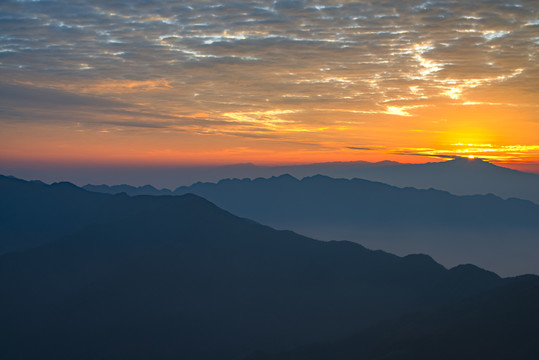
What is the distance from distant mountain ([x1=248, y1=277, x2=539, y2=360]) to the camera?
254 feet

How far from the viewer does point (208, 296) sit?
6255 inches

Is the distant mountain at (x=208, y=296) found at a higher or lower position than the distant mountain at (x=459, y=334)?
lower

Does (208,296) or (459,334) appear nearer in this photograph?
(459,334)

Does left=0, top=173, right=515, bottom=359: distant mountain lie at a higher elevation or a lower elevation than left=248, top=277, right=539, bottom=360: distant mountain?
lower

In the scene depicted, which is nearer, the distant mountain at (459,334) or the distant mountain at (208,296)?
the distant mountain at (459,334)

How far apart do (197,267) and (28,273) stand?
8065 cm

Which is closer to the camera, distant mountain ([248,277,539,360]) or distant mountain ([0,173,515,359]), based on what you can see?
distant mountain ([248,277,539,360])

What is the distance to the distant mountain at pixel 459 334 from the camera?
77438 millimetres

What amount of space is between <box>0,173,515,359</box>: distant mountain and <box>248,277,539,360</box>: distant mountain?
515 inches

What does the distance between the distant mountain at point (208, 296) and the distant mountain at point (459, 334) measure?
13078 mm

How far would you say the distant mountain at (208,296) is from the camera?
426 feet

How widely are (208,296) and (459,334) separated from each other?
99.6 meters

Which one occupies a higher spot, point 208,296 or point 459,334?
point 459,334

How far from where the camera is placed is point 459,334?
84.3 m
